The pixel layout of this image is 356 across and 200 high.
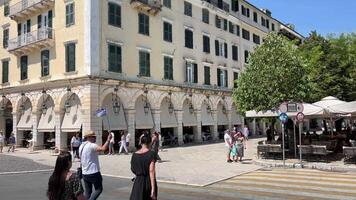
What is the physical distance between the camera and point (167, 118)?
115 ft

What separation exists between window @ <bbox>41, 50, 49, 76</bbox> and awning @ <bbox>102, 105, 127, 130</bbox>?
20.0ft

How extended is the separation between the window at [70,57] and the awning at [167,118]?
9.02 metres

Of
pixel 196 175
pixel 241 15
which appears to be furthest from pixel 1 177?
pixel 241 15

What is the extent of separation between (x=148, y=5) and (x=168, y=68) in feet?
18.4

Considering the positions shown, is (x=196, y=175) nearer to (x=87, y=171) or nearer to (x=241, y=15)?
(x=87, y=171)

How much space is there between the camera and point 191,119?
38.5m

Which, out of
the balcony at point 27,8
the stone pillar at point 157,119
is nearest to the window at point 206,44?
the stone pillar at point 157,119

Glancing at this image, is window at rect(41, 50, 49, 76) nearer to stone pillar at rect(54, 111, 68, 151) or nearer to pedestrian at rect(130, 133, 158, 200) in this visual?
stone pillar at rect(54, 111, 68, 151)

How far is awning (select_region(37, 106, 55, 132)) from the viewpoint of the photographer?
3075 centimetres

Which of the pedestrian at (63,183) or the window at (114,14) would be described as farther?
the window at (114,14)

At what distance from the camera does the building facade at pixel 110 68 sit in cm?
2847

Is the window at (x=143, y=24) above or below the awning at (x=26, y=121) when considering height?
above

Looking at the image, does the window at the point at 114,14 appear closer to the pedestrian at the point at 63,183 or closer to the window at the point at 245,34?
the window at the point at 245,34

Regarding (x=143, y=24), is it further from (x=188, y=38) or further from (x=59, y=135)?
(x=59, y=135)
